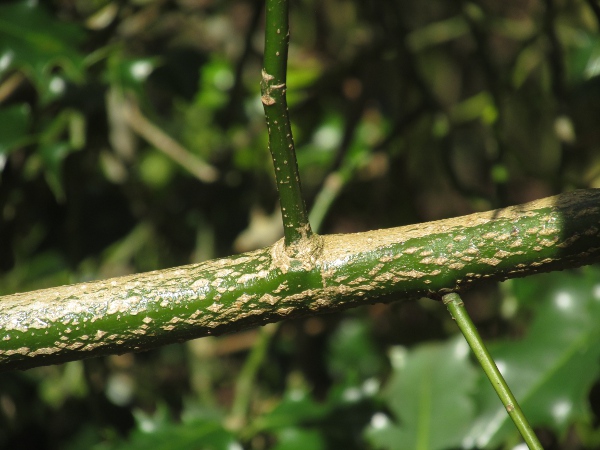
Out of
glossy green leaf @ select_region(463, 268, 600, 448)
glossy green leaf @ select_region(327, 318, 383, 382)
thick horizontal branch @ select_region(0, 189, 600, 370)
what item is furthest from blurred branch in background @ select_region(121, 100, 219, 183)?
thick horizontal branch @ select_region(0, 189, 600, 370)

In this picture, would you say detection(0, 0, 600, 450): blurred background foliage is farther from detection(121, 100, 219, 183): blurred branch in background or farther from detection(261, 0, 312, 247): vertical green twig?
detection(261, 0, 312, 247): vertical green twig

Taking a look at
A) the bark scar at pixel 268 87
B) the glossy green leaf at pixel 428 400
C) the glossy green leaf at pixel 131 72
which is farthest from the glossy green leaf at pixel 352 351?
the bark scar at pixel 268 87

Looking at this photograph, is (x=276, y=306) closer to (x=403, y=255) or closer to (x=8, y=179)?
(x=403, y=255)

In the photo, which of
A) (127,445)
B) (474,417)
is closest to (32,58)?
(127,445)

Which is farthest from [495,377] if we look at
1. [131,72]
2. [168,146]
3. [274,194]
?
[274,194]

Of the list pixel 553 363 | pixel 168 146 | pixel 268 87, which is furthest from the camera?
pixel 168 146

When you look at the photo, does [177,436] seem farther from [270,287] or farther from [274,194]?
[274,194]
